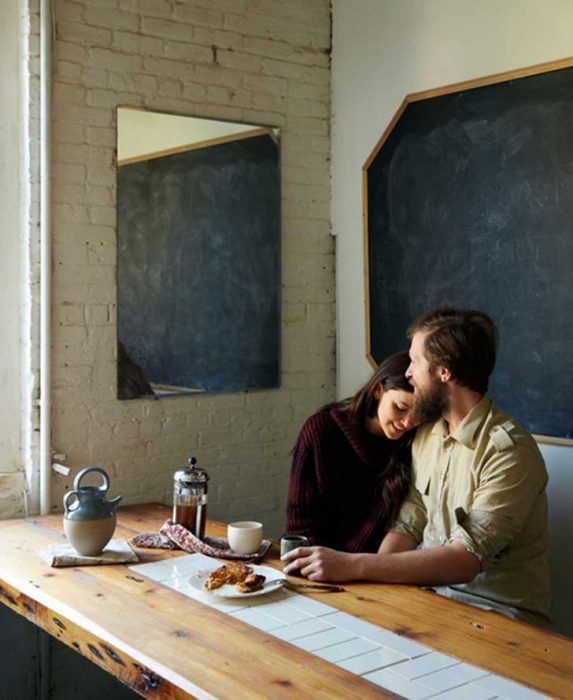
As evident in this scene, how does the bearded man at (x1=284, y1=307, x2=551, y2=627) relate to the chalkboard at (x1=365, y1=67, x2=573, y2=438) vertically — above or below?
below

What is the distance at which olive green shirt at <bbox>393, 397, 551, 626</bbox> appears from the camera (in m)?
2.50

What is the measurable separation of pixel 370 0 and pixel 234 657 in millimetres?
2965

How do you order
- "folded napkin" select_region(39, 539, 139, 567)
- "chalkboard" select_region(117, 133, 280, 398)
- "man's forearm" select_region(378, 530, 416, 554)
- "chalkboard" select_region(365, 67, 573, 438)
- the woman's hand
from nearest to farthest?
1. the woman's hand
2. "folded napkin" select_region(39, 539, 139, 567)
3. "man's forearm" select_region(378, 530, 416, 554)
4. "chalkboard" select_region(365, 67, 573, 438)
5. "chalkboard" select_region(117, 133, 280, 398)

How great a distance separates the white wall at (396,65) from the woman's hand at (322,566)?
1.06m

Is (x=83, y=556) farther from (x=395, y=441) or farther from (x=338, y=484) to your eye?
(x=395, y=441)

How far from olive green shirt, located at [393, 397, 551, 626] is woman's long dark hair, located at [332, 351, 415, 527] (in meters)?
0.16

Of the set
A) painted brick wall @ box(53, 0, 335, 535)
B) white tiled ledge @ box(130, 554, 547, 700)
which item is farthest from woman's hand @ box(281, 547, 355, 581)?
painted brick wall @ box(53, 0, 335, 535)

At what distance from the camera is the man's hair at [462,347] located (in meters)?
2.69

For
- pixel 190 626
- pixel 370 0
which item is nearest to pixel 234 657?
pixel 190 626

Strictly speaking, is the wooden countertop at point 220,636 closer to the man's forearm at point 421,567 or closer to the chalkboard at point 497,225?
the man's forearm at point 421,567

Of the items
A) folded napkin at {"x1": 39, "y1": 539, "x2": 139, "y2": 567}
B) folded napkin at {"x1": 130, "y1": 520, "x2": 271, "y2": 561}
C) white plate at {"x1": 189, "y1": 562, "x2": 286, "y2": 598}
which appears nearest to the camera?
white plate at {"x1": 189, "y1": 562, "x2": 286, "y2": 598}

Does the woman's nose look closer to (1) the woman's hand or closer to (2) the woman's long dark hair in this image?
(2) the woman's long dark hair

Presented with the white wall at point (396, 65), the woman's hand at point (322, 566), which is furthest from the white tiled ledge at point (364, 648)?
the white wall at point (396, 65)

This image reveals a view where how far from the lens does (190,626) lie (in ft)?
6.75
